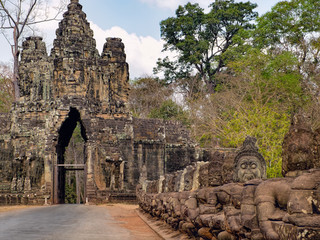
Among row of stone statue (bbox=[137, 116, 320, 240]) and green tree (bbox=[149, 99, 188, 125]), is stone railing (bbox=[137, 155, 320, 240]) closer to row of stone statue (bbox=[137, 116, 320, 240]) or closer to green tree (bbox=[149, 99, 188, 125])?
row of stone statue (bbox=[137, 116, 320, 240])

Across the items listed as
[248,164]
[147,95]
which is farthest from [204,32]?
[248,164]

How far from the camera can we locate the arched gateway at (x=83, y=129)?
102 ft

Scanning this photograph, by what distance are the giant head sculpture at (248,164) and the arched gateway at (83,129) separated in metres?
23.2

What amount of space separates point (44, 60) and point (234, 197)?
28659 mm

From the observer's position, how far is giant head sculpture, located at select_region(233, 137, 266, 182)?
7180 mm

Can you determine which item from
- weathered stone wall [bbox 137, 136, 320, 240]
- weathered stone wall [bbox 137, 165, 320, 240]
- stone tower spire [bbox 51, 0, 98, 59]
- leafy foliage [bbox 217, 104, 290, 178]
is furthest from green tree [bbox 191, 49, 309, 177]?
weathered stone wall [bbox 137, 165, 320, 240]

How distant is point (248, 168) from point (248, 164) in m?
0.06

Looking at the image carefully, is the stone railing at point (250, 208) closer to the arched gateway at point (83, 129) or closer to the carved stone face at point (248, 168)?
the carved stone face at point (248, 168)

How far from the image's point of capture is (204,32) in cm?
5019

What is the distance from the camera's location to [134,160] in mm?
31875

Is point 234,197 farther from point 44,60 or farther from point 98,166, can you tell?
point 44,60

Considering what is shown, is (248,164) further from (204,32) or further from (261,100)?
(204,32)

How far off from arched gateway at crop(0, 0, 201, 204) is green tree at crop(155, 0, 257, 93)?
15768mm

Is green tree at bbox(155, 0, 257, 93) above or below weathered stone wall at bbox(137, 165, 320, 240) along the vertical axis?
above
